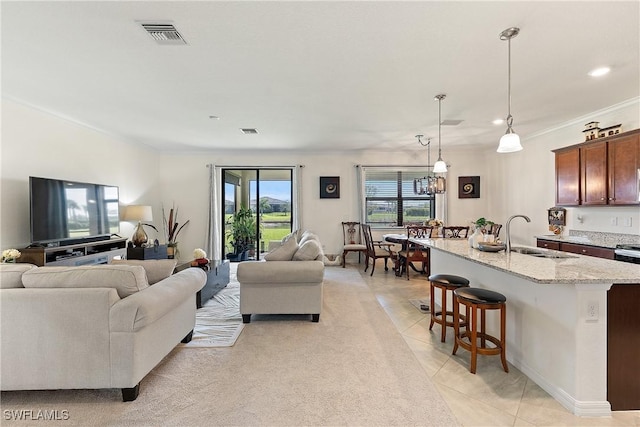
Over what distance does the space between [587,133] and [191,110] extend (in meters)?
5.62

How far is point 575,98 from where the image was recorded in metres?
3.77

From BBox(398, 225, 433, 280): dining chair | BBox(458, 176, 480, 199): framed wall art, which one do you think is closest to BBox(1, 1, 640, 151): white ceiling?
BBox(398, 225, 433, 280): dining chair

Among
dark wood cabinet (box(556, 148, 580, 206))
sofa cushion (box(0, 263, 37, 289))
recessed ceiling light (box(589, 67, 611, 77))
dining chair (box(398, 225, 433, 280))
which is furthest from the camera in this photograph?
dining chair (box(398, 225, 433, 280))

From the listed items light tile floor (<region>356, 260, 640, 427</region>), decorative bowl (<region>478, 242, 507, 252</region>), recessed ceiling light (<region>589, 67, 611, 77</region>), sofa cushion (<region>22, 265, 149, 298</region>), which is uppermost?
recessed ceiling light (<region>589, 67, 611, 77</region>)

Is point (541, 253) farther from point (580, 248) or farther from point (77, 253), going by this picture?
point (77, 253)

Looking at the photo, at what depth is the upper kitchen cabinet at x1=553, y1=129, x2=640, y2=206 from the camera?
3.59 metres

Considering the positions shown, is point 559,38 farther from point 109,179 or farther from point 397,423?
point 109,179

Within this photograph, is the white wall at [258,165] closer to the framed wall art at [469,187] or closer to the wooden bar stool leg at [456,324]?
the framed wall art at [469,187]

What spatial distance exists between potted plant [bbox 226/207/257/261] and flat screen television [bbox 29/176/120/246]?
249 centimetres

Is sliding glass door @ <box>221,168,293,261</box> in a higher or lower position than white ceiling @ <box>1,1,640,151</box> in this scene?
lower

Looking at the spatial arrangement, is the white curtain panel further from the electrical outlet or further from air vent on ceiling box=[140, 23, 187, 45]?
the electrical outlet

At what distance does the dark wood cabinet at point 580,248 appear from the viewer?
3701 millimetres

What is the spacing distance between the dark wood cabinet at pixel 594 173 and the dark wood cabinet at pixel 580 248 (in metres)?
0.62

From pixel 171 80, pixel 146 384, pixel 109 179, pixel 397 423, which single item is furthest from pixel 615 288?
pixel 109 179
